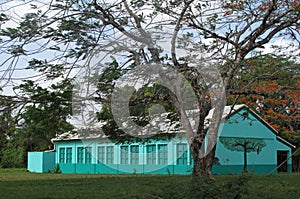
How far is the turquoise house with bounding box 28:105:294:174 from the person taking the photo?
76.3ft

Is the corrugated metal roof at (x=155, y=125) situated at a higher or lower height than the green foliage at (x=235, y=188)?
higher

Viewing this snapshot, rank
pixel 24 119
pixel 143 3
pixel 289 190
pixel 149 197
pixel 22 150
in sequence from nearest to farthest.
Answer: pixel 149 197 < pixel 24 119 < pixel 143 3 < pixel 289 190 < pixel 22 150

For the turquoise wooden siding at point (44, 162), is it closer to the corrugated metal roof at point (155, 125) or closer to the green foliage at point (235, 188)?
the corrugated metal roof at point (155, 125)

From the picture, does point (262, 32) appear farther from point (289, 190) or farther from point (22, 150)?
point (22, 150)

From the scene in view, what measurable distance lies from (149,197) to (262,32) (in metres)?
4.83

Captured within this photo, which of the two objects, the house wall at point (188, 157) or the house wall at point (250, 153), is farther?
the house wall at point (250, 153)

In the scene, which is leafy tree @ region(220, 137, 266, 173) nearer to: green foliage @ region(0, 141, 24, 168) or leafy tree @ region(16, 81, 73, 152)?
leafy tree @ region(16, 81, 73, 152)

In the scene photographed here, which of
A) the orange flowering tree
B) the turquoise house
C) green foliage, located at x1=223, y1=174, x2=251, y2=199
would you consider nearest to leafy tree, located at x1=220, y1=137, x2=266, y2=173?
the turquoise house

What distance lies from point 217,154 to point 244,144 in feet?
5.49

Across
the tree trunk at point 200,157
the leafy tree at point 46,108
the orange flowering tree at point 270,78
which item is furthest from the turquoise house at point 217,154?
the leafy tree at point 46,108

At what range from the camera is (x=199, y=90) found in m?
11.5

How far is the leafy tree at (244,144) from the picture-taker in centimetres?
2386

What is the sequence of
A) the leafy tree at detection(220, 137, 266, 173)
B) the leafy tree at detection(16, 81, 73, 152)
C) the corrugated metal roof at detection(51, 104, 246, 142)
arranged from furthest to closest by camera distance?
the leafy tree at detection(220, 137, 266, 173)
the corrugated metal roof at detection(51, 104, 246, 142)
the leafy tree at detection(16, 81, 73, 152)

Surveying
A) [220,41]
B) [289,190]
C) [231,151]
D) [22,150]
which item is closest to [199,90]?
[220,41]
